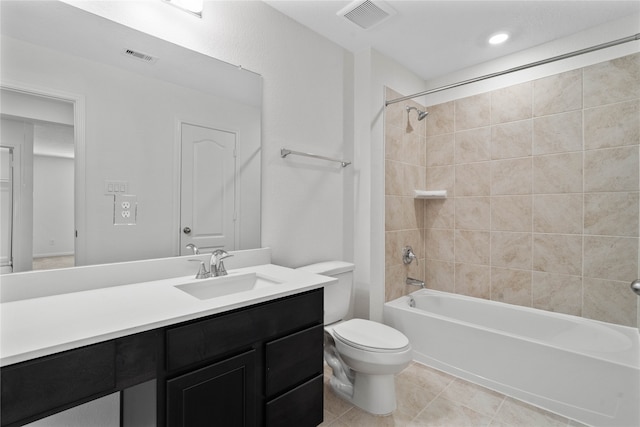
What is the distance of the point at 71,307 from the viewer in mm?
1023

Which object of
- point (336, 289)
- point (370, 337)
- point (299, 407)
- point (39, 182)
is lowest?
point (299, 407)

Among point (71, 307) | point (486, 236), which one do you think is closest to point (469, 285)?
point (486, 236)

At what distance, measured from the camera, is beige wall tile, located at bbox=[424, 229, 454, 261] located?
9.25 ft

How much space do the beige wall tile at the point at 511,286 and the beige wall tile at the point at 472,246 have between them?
0.46 ft

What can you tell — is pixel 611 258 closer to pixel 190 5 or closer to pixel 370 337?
pixel 370 337

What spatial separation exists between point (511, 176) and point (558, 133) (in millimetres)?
416

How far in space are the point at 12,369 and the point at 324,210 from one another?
175 centimetres

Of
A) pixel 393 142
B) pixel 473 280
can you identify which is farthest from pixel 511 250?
pixel 393 142

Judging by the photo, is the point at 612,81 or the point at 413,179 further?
the point at 413,179

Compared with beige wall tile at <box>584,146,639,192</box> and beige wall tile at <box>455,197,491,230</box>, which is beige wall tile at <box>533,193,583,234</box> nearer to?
beige wall tile at <box>584,146,639,192</box>

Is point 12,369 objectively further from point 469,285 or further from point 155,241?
point 469,285

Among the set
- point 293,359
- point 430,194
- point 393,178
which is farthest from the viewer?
point 430,194

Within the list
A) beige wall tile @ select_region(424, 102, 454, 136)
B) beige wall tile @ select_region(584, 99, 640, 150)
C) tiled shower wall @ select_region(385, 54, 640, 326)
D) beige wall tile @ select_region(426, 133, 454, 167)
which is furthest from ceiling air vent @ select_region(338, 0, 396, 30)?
beige wall tile @ select_region(584, 99, 640, 150)

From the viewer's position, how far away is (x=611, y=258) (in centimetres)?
203
